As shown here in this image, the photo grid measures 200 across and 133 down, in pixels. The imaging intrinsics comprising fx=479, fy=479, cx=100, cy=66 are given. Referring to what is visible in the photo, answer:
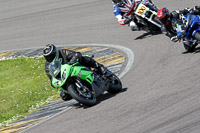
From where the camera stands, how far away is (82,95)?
32.6ft

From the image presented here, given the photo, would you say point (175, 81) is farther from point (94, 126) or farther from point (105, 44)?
point (105, 44)

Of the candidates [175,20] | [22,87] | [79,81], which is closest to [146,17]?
[175,20]

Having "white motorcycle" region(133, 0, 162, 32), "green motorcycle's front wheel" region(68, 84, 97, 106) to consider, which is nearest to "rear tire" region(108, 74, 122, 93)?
"green motorcycle's front wheel" region(68, 84, 97, 106)

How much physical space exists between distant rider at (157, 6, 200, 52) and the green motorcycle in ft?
9.31

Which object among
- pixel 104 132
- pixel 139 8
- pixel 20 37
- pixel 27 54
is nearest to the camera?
pixel 104 132

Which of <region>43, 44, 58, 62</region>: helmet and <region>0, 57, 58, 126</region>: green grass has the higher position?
<region>43, 44, 58, 62</region>: helmet

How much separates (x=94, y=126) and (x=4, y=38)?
12.8m

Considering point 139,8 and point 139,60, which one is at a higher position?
point 139,8

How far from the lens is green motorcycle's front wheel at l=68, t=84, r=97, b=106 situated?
385 inches

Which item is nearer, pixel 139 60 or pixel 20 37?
pixel 139 60

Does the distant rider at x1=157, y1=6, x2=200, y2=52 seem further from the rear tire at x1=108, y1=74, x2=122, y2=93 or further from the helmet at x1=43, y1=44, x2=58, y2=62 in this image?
the helmet at x1=43, y1=44, x2=58, y2=62

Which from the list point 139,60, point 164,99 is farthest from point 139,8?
point 164,99

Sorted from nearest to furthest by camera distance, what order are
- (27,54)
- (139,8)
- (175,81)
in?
(175,81) < (139,8) < (27,54)

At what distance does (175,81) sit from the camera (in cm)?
1023
